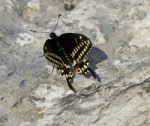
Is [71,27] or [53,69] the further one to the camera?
[71,27]

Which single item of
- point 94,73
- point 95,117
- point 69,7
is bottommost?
point 95,117

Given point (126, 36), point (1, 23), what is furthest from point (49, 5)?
point (126, 36)

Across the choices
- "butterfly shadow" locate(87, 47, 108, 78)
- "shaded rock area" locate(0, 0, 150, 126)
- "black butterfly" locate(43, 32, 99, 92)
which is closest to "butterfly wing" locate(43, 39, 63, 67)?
"black butterfly" locate(43, 32, 99, 92)

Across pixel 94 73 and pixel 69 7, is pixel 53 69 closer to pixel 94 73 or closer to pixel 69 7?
pixel 94 73

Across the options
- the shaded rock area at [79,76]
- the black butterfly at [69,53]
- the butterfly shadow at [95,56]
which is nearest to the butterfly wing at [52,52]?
the black butterfly at [69,53]

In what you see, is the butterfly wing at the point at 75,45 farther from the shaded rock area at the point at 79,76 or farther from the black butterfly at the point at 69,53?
the shaded rock area at the point at 79,76

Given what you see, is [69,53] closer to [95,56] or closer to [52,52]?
[52,52]

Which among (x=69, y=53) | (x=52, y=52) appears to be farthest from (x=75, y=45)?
(x=52, y=52)
